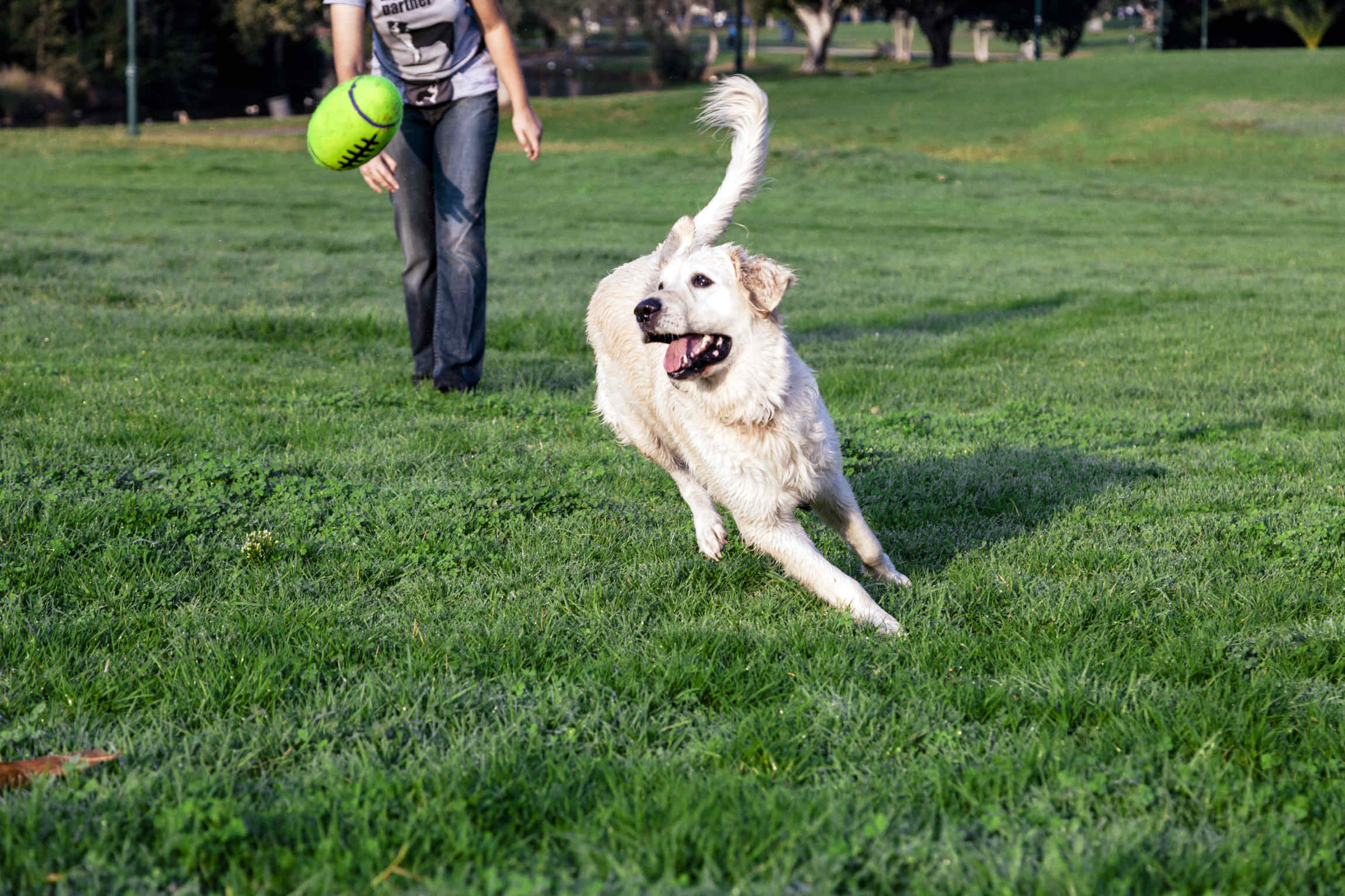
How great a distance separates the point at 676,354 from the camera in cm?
454

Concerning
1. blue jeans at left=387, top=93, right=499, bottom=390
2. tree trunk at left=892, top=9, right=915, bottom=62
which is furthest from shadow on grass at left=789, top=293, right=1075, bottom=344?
tree trunk at left=892, top=9, right=915, bottom=62

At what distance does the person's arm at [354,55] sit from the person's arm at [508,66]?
687 mm

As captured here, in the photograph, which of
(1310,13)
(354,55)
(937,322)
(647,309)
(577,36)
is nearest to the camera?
(647,309)

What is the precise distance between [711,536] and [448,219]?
10.8 ft

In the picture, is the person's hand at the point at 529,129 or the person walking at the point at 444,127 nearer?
the person walking at the point at 444,127

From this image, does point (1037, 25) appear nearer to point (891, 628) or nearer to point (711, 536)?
point (711, 536)

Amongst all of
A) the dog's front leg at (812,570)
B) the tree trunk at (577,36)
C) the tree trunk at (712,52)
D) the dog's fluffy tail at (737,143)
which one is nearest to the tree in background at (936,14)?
the tree trunk at (577,36)

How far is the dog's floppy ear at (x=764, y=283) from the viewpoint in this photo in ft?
14.8

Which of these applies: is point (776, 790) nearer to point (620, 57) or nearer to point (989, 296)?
point (989, 296)

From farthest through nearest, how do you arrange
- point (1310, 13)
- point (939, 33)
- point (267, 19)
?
point (939, 33)
point (1310, 13)
point (267, 19)

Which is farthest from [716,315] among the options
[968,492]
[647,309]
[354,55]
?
[354,55]

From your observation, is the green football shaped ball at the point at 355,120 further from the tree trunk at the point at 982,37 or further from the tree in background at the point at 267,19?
the tree trunk at the point at 982,37

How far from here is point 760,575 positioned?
4.64m

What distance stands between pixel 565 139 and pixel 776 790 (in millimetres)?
38331
